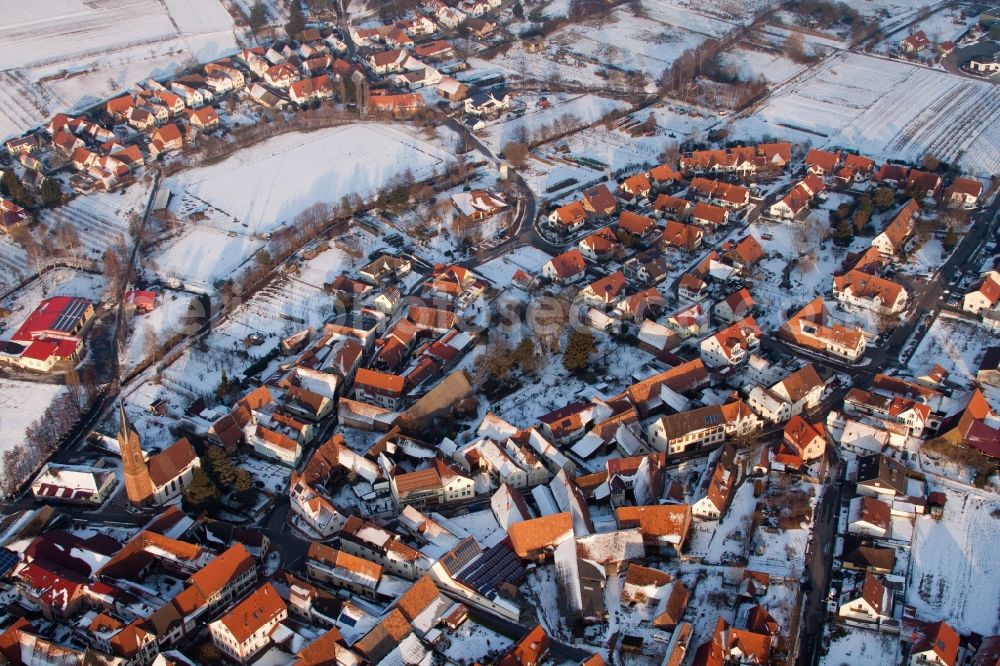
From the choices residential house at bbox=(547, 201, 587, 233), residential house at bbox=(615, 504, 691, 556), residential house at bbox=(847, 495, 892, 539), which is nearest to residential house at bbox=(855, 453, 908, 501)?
residential house at bbox=(847, 495, 892, 539)

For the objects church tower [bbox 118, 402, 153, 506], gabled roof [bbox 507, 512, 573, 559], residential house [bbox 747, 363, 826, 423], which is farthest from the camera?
residential house [bbox 747, 363, 826, 423]

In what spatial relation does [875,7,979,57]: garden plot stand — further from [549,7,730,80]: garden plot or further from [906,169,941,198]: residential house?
[906,169,941,198]: residential house

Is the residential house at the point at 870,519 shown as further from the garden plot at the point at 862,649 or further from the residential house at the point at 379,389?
the residential house at the point at 379,389

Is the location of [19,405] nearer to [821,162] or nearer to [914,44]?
[821,162]

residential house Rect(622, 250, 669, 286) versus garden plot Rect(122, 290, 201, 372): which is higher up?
garden plot Rect(122, 290, 201, 372)

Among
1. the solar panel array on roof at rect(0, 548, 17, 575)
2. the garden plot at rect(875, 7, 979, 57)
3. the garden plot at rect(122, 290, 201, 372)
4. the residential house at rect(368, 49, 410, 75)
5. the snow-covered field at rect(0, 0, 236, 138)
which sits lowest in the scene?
the garden plot at rect(875, 7, 979, 57)

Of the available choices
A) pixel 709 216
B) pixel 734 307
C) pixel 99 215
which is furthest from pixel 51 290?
pixel 709 216
